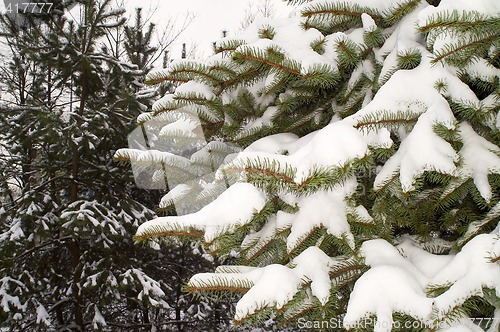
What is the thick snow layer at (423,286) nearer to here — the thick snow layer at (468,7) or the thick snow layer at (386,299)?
the thick snow layer at (386,299)

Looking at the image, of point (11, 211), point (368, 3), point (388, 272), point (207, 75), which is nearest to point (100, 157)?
point (11, 211)

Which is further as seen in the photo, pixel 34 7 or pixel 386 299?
pixel 34 7

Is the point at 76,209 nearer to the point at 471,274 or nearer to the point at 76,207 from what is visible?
the point at 76,207

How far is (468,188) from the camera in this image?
5.17 ft

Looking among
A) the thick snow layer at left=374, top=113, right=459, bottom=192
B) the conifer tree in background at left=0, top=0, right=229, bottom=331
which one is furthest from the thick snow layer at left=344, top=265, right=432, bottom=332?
the conifer tree in background at left=0, top=0, right=229, bottom=331

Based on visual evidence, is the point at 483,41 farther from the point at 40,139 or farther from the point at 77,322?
the point at 77,322

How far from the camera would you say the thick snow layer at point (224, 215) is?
4.85 feet

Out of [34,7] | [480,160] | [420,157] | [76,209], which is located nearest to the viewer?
[420,157]

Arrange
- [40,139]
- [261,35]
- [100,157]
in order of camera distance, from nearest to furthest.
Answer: [261,35]
[40,139]
[100,157]

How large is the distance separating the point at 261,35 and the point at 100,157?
19.2 feet

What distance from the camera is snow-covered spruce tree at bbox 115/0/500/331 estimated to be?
1.38 metres

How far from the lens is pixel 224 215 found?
4.88ft

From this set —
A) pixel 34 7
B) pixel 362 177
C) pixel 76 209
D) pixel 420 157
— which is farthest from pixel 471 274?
pixel 34 7

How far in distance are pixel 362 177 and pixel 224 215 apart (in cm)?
71
